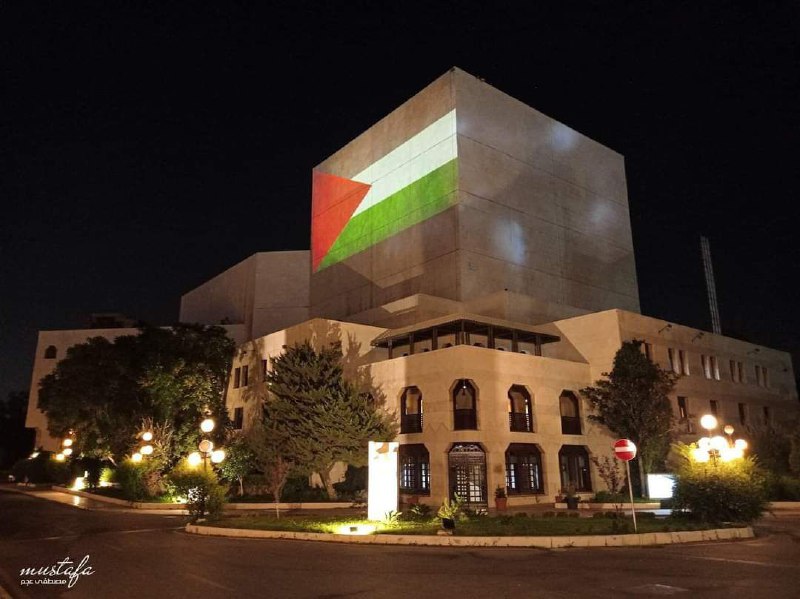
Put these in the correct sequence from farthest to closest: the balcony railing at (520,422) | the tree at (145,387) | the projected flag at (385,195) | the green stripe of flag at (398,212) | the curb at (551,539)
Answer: the projected flag at (385,195)
the green stripe of flag at (398,212)
the tree at (145,387)
the balcony railing at (520,422)
the curb at (551,539)

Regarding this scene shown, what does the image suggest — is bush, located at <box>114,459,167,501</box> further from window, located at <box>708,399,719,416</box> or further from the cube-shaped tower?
window, located at <box>708,399,719,416</box>

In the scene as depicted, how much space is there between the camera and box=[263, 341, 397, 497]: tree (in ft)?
96.2

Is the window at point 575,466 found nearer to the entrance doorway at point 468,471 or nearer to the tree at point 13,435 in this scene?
the entrance doorway at point 468,471

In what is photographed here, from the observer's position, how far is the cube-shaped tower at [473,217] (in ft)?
148

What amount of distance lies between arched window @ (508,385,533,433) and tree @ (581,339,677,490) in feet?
12.4

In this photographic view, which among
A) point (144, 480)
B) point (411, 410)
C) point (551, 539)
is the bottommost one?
point (551, 539)

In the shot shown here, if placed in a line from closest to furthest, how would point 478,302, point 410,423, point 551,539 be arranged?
1. point 551,539
2. point 410,423
3. point 478,302

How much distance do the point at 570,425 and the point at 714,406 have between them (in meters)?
13.0

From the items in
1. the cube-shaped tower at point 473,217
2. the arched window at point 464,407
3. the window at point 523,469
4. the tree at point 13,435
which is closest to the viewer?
the arched window at point 464,407

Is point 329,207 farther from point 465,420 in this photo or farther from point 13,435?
point 13,435

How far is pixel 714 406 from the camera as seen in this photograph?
130ft

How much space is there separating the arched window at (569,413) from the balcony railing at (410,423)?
7.99 meters

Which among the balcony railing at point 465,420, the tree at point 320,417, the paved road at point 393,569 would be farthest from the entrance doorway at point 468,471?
the paved road at point 393,569

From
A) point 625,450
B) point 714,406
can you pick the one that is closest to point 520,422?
point 625,450
